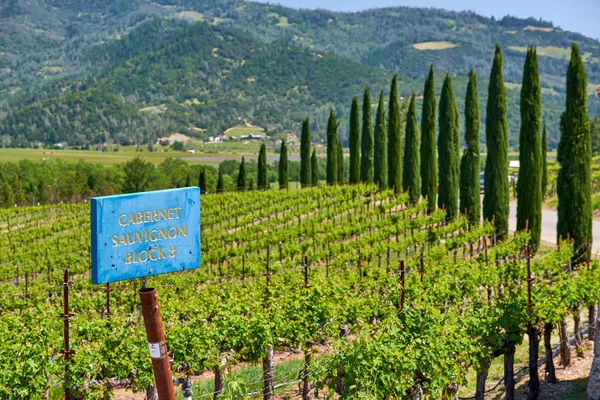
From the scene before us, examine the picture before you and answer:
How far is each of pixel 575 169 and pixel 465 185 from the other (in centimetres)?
771

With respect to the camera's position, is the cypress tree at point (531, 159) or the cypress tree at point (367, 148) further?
the cypress tree at point (367, 148)

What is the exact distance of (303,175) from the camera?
53.0 meters

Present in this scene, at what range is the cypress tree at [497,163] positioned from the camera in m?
28.3

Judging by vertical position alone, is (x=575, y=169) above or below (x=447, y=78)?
below

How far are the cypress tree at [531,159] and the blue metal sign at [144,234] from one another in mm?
22070

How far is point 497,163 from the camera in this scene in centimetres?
2867

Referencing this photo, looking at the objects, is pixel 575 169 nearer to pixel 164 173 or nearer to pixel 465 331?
pixel 465 331

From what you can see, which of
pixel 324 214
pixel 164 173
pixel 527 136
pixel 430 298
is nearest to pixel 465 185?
pixel 527 136

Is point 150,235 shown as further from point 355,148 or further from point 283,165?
point 283,165

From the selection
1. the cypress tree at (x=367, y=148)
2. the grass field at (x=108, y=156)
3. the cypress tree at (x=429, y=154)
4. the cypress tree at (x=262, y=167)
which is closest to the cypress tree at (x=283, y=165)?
the cypress tree at (x=262, y=167)

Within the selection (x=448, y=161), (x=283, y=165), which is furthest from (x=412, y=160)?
(x=283, y=165)

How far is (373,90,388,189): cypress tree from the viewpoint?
43.5m

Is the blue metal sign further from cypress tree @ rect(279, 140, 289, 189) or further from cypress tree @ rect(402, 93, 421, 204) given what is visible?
cypress tree @ rect(279, 140, 289, 189)

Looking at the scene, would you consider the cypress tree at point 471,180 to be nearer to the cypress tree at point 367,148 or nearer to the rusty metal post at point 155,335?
the cypress tree at point 367,148
